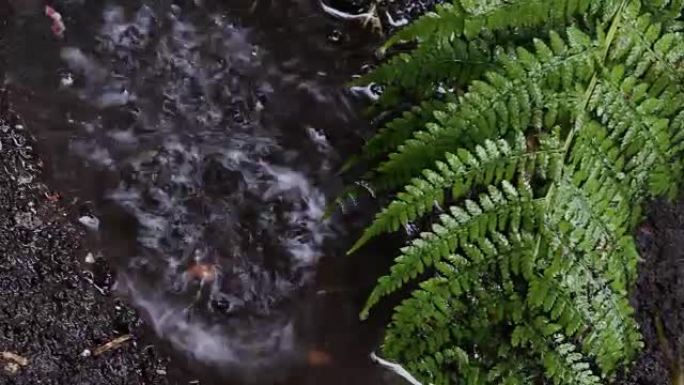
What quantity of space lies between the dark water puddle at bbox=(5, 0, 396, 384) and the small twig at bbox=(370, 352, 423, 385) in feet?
0.14

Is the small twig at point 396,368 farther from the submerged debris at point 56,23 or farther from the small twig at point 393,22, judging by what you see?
the submerged debris at point 56,23

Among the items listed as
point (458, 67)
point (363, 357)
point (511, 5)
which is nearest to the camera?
point (511, 5)

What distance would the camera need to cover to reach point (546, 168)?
206 centimetres

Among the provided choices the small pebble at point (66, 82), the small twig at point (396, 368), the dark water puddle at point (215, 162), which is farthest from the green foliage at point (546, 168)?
the small pebble at point (66, 82)

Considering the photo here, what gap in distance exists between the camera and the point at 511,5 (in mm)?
2016

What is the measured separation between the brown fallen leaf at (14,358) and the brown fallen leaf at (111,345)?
0.75 feet

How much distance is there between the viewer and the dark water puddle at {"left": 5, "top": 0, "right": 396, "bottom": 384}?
2.76m

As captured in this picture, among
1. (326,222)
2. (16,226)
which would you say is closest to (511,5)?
(326,222)

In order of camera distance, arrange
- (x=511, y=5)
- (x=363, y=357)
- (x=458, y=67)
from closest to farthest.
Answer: (x=511, y=5) → (x=458, y=67) → (x=363, y=357)

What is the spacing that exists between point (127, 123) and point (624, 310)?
1.73 metres

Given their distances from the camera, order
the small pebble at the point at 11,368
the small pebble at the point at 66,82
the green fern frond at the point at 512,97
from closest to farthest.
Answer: the green fern frond at the point at 512,97 < the small pebble at the point at 11,368 < the small pebble at the point at 66,82

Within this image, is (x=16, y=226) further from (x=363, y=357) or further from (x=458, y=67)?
(x=458, y=67)

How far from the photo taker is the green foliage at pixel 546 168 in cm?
200

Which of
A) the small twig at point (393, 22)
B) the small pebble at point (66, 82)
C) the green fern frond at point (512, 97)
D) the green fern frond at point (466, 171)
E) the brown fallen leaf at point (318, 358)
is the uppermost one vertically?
the green fern frond at point (512, 97)
